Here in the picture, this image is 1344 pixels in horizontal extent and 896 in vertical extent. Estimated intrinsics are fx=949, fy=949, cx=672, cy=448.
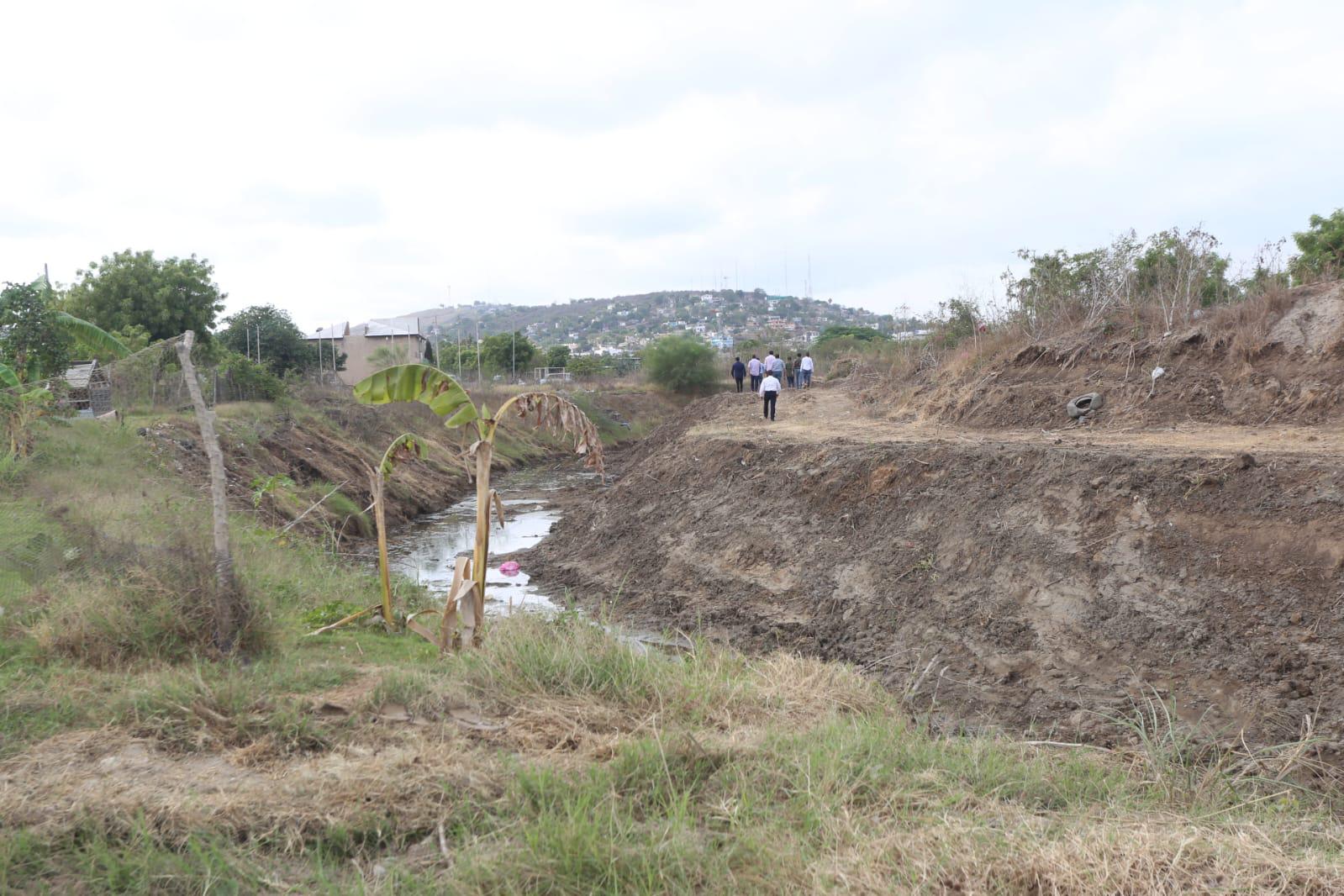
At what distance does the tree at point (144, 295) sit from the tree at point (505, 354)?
26630mm

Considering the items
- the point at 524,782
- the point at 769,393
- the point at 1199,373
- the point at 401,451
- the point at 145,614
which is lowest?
the point at 524,782

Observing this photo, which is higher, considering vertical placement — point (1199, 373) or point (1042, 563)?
point (1199, 373)

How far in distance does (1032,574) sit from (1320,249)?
60.8ft

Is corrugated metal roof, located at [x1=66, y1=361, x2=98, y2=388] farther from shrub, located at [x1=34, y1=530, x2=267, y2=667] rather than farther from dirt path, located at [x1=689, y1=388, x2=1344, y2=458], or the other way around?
shrub, located at [x1=34, y1=530, x2=267, y2=667]

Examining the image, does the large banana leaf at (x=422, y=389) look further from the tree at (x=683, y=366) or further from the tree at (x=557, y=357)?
the tree at (x=557, y=357)

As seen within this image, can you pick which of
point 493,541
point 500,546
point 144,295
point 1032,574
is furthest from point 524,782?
point 144,295

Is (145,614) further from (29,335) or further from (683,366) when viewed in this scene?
(683,366)

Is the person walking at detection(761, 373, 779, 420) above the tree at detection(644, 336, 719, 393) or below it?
below

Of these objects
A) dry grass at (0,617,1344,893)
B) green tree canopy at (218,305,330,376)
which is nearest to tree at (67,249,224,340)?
green tree canopy at (218,305,330,376)

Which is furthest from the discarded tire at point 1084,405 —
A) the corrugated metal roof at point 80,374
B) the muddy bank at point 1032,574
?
the corrugated metal roof at point 80,374

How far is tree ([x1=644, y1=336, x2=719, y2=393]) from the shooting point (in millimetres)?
52531

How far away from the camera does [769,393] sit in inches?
881

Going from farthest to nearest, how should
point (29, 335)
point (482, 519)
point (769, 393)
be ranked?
point (769, 393)
point (29, 335)
point (482, 519)

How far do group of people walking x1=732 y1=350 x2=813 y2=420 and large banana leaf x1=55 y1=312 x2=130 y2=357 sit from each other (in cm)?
1323
